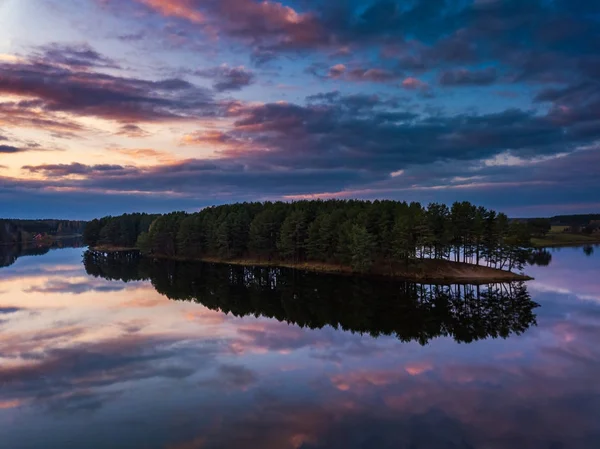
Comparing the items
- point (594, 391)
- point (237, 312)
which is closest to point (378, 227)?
point (237, 312)

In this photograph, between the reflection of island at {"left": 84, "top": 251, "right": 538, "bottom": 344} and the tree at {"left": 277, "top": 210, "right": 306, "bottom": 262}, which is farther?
the tree at {"left": 277, "top": 210, "right": 306, "bottom": 262}

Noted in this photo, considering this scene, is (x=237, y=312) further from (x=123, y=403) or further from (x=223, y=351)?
(x=123, y=403)

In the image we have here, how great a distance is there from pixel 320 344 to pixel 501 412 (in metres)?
21.2

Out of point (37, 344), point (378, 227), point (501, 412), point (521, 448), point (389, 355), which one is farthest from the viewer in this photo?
point (378, 227)

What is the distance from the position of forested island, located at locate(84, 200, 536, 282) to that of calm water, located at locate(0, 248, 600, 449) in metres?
21.9

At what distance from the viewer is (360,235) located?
98312 millimetres

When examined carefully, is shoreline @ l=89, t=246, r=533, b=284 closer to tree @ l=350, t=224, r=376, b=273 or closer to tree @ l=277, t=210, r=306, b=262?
tree @ l=350, t=224, r=376, b=273

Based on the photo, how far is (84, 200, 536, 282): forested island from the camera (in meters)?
95.6

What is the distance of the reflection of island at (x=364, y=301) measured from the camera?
5375 centimetres

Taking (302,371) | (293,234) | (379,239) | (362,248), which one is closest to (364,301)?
(362,248)

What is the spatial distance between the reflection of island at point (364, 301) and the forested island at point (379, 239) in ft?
26.8

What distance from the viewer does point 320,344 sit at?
4631 cm

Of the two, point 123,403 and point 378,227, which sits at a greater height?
point 378,227

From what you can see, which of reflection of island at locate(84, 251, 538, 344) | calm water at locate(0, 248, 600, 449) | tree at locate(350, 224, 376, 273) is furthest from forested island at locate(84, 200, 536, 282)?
calm water at locate(0, 248, 600, 449)
